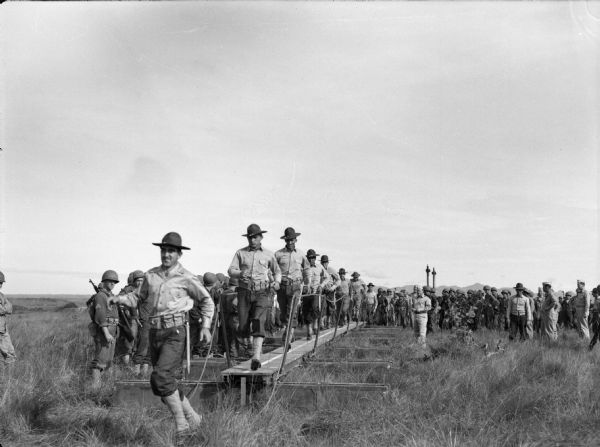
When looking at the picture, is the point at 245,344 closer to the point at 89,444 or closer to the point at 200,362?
the point at 200,362

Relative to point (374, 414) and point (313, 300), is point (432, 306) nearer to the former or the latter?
point (313, 300)

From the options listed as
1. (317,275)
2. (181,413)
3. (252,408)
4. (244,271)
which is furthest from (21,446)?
(317,275)

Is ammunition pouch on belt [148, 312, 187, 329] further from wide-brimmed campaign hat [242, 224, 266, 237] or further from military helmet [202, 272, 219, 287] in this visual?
military helmet [202, 272, 219, 287]

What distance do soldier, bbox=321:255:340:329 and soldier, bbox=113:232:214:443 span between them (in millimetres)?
6815

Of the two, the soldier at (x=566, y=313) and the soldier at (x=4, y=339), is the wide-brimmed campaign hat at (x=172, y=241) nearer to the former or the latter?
the soldier at (x=4, y=339)

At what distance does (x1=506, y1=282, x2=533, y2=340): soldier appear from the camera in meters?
16.9

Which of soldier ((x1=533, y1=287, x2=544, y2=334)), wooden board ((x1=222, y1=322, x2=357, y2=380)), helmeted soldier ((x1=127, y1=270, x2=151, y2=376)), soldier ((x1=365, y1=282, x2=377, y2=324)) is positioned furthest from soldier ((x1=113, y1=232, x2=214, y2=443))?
soldier ((x1=365, y1=282, x2=377, y2=324))

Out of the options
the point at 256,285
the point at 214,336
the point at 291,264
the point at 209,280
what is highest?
the point at 291,264

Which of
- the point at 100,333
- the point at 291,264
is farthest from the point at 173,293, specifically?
the point at 291,264

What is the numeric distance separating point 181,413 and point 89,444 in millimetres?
868

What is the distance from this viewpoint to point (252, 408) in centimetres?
699

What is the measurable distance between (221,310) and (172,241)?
5.48ft

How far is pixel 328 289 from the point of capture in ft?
43.8

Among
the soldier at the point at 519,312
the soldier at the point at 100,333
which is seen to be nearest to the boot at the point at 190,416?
the soldier at the point at 100,333
